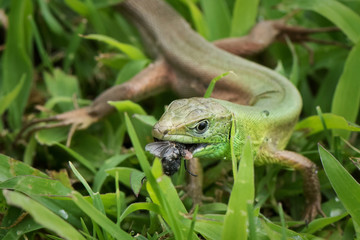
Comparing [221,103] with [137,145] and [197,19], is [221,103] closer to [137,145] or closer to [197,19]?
[137,145]

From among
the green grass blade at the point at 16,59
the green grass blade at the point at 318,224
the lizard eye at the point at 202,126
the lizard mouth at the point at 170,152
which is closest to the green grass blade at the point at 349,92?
the green grass blade at the point at 318,224

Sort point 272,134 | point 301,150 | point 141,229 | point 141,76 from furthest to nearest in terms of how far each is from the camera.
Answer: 1. point 141,76
2. point 301,150
3. point 272,134
4. point 141,229

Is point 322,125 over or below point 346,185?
below

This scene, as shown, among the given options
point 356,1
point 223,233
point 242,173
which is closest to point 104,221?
point 223,233

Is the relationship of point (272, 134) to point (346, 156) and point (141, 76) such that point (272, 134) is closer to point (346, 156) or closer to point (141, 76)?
point (346, 156)

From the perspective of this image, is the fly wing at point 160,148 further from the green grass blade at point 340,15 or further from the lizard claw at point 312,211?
the green grass blade at point 340,15

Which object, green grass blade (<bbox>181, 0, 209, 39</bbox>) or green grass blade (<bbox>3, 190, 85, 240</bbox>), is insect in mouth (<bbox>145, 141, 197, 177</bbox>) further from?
green grass blade (<bbox>181, 0, 209, 39</bbox>)

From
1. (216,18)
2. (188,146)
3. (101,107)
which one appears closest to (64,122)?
(101,107)

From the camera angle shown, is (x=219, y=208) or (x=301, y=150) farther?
(x=301, y=150)
